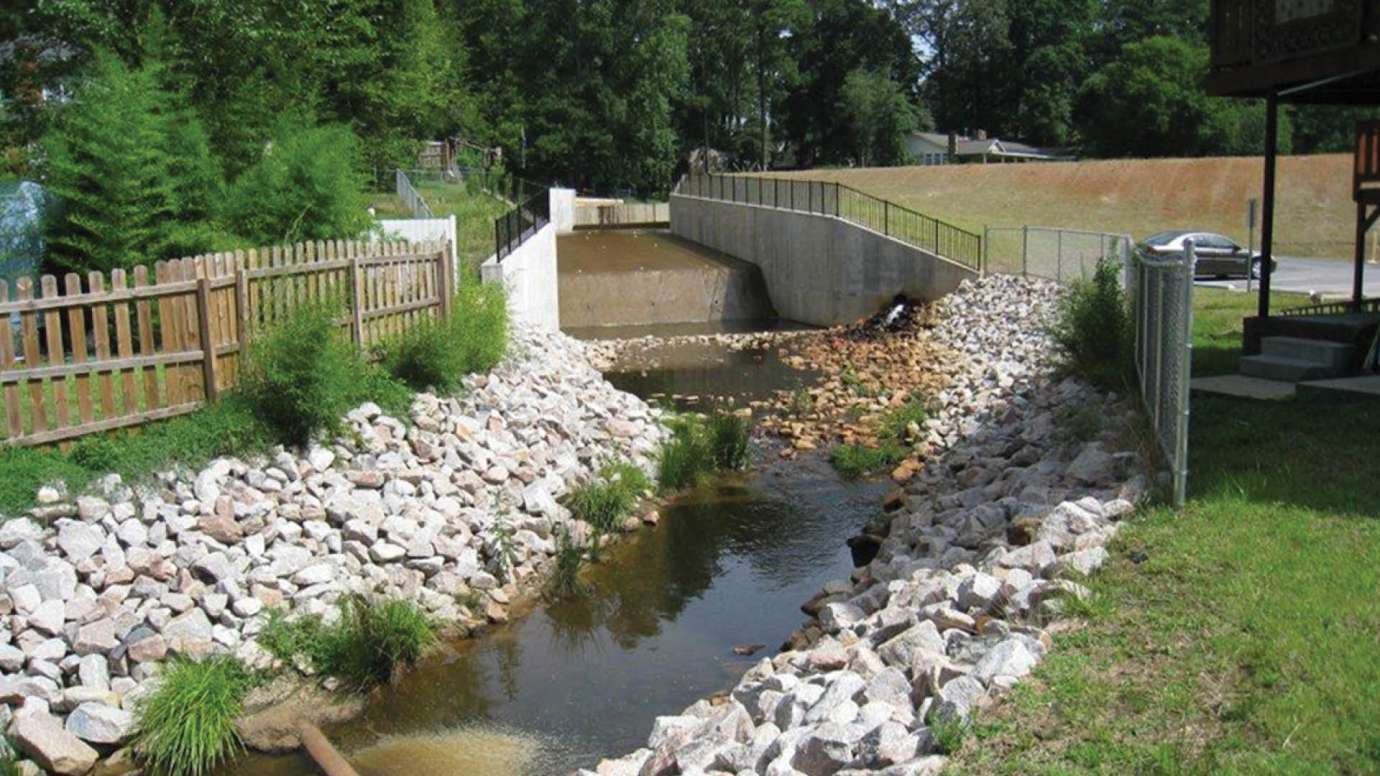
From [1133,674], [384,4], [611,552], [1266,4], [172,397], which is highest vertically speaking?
[384,4]

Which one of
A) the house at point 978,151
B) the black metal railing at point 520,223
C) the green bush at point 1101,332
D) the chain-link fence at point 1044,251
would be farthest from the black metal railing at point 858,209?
the house at point 978,151

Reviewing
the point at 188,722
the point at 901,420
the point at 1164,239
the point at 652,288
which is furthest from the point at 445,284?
the point at 1164,239

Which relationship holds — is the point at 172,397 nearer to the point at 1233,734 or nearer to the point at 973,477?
the point at 973,477

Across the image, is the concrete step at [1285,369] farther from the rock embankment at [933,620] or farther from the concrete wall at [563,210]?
the concrete wall at [563,210]

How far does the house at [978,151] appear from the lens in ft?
220

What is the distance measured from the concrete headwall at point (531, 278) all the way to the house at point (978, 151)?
137ft

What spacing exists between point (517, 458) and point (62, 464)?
477 cm

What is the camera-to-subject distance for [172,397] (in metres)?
10.8

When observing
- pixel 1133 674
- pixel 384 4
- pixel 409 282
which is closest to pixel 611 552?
pixel 409 282

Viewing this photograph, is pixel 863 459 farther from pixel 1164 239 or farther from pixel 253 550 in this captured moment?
pixel 1164 239

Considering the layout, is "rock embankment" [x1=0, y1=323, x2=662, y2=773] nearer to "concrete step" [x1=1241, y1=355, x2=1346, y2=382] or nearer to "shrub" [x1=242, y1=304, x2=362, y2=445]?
"shrub" [x1=242, y1=304, x2=362, y2=445]

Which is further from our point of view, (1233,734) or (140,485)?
(140,485)

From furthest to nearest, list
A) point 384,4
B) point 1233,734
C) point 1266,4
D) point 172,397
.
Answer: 1. point 384,4
2. point 1266,4
3. point 172,397
4. point 1233,734

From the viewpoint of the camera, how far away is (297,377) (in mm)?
10977
